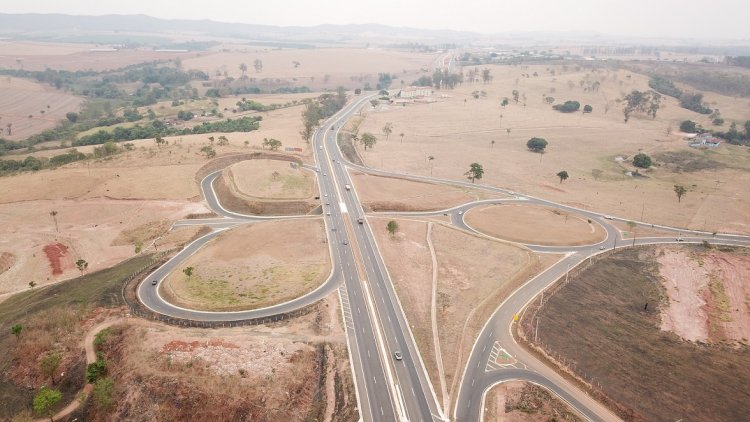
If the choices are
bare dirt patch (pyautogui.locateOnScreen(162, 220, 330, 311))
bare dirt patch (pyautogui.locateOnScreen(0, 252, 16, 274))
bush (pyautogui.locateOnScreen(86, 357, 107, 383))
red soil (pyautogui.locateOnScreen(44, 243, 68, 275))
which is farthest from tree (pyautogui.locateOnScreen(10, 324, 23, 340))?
bare dirt patch (pyautogui.locateOnScreen(0, 252, 16, 274))

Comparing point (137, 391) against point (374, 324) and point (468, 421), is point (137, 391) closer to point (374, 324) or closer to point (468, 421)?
point (374, 324)

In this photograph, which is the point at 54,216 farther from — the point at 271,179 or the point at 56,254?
the point at 271,179

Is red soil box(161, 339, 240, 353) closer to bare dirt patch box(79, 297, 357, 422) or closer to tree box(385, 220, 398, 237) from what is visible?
bare dirt patch box(79, 297, 357, 422)

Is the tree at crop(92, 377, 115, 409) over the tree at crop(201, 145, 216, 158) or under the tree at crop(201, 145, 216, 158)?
under

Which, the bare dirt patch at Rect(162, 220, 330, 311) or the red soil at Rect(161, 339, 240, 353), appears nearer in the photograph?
the red soil at Rect(161, 339, 240, 353)

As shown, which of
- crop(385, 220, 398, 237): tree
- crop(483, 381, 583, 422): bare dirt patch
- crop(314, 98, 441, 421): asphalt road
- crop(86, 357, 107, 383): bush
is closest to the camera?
crop(86, 357, 107, 383): bush

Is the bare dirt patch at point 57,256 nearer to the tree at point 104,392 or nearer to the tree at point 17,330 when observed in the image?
the tree at point 17,330

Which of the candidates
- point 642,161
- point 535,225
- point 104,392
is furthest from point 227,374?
point 642,161
